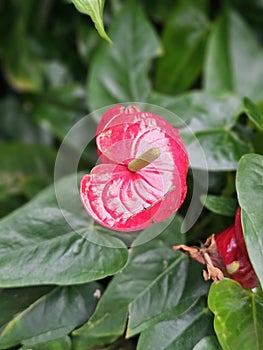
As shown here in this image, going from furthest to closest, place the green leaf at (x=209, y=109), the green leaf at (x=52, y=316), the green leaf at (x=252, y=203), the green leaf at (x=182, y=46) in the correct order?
the green leaf at (x=182, y=46) → the green leaf at (x=209, y=109) → the green leaf at (x=52, y=316) → the green leaf at (x=252, y=203)

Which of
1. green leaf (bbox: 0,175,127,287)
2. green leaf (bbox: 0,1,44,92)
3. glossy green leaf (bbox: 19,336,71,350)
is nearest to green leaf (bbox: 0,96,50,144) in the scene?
green leaf (bbox: 0,1,44,92)

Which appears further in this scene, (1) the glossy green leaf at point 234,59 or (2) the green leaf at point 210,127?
(1) the glossy green leaf at point 234,59

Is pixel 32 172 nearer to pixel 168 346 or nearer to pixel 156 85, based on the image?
pixel 156 85

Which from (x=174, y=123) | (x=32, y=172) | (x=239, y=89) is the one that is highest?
Result: (x=174, y=123)

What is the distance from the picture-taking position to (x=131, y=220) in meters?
0.53

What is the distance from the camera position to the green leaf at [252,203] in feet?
1.72

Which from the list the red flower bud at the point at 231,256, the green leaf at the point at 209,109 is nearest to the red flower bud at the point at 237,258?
the red flower bud at the point at 231,256

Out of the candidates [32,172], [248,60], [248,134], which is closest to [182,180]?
[248,134]

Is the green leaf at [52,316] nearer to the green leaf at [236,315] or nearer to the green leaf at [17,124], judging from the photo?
the green leaf at [236,315]

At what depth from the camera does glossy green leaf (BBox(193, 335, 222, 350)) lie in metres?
0.58

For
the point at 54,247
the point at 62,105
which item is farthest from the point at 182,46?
the point at 54,247

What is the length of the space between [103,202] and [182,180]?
0.07m

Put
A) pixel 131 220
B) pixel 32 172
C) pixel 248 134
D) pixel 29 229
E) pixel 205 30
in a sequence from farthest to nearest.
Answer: pixel 205 30
pixel 32 172
pixel 248 134
pixel 29 229
pixel 131 220

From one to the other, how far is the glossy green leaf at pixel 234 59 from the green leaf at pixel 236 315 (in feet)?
1.72
